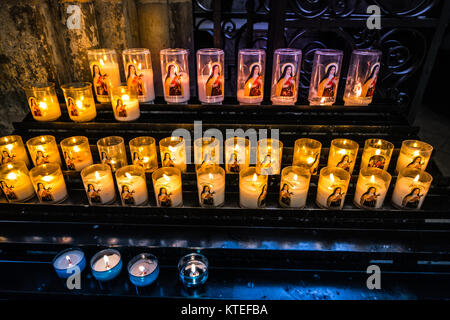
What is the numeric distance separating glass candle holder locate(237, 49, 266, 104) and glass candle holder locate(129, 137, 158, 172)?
0.71 m

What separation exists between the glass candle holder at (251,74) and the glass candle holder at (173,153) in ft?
1.88

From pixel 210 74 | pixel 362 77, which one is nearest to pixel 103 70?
pixel 210 74

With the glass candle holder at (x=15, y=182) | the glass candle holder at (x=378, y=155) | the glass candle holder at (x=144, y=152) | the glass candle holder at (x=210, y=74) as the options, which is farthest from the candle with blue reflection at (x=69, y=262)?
the glass candle holder at (x=378, y=155)

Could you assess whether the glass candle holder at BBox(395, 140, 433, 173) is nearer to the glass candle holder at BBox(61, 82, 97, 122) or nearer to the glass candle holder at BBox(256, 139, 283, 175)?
the glass candle holder at BBox(256, 139, 283, 175)

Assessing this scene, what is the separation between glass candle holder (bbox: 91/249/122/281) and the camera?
4.81 ft

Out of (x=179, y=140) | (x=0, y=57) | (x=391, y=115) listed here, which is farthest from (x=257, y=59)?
(x=0, y=57)

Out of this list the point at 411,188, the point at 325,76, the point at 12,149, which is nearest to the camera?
the point at 411,188

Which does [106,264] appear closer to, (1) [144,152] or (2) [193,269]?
(2) [193,269]

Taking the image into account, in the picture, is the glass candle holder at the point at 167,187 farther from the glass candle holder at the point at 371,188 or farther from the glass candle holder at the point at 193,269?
the glass candle holder at the point at 371,188

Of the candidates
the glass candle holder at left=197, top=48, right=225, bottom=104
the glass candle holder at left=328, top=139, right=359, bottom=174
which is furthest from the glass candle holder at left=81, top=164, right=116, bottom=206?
the glass candle holder at left=328, top=139, right=359, bottom=174

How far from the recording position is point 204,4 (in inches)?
91.0

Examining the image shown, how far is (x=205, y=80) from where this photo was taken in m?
2.00

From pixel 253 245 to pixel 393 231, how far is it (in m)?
0.78

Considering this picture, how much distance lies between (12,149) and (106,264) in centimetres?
100
